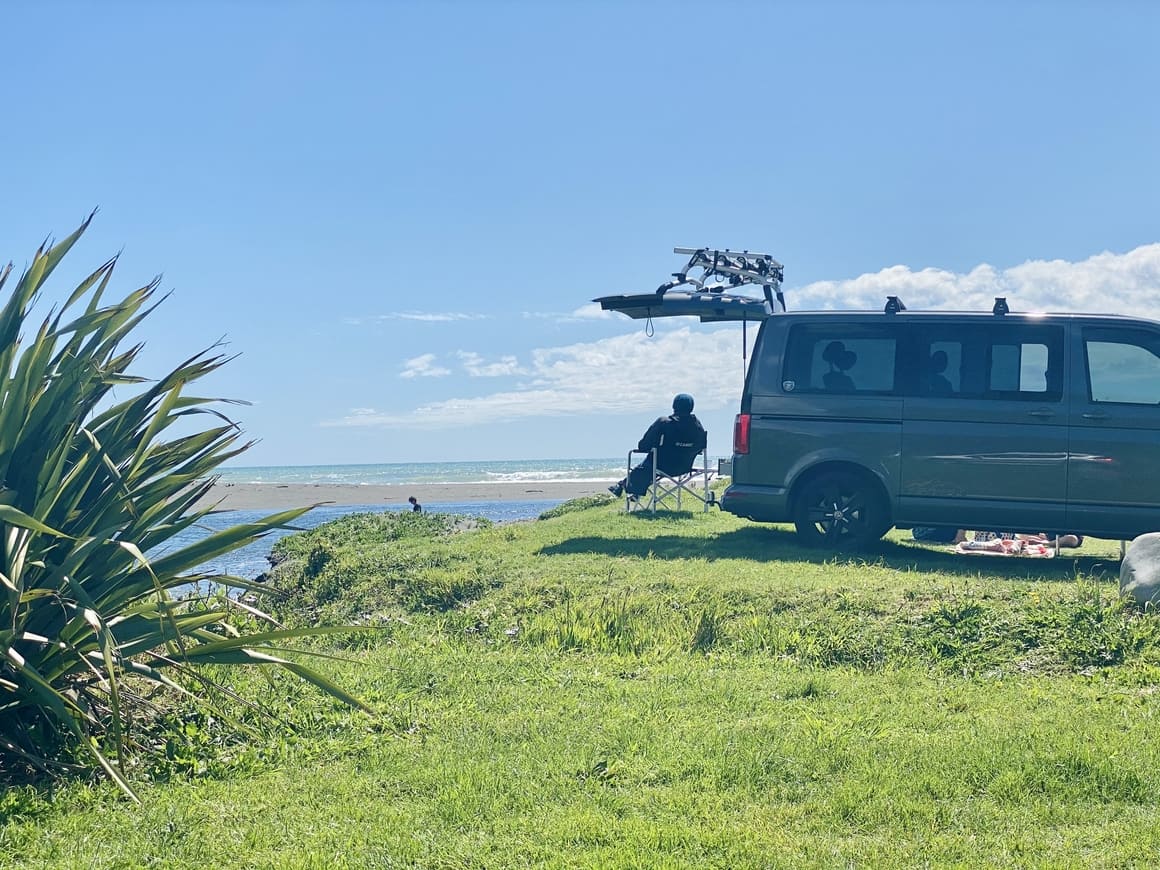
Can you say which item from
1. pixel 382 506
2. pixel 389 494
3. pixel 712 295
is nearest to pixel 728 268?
pixel 712 295

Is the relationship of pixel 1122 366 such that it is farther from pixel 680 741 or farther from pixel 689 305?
pixel 680 741

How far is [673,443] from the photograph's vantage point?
13.7 metres

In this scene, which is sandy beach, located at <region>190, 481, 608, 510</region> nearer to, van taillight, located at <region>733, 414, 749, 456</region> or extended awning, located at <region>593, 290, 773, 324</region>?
extended awning, located at <region>593, 290, 773, 324</region>

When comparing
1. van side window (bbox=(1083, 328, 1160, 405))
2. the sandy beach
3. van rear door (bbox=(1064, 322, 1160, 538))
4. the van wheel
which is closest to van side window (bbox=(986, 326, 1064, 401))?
van rear door (bbox=(1064, 322, 1160, 538))

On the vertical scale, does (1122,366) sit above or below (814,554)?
above

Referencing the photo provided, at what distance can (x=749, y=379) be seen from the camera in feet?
34.5

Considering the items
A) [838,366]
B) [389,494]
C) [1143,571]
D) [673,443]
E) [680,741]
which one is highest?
[838,366]

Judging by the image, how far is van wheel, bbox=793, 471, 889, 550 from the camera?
1020 cm

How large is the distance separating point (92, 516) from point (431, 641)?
2.87 m

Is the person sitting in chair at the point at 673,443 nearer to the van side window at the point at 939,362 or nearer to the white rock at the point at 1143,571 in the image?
the van side window at the point at 939,362

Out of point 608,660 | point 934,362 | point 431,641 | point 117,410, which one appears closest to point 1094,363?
point 934,362

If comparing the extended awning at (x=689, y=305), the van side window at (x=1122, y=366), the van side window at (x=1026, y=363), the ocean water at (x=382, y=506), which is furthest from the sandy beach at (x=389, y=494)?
the van side window at (x=1122, y=366)

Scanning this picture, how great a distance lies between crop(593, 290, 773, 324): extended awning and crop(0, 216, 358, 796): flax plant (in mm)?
6944

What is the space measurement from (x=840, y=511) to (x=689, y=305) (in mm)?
2892
